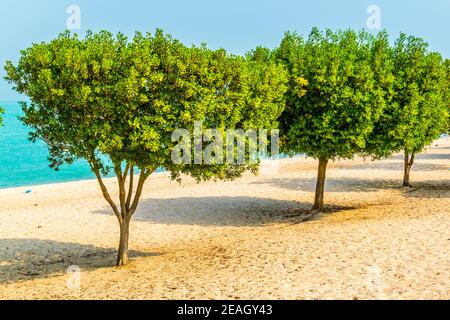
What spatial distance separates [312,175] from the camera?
173ft

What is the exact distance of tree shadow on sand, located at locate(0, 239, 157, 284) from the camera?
2230 centimetres

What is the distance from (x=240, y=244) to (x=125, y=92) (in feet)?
32.7

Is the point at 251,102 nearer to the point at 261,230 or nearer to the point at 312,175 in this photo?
the point at 261,230

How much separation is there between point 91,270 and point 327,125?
47.8 feet

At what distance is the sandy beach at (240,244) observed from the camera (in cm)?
1684

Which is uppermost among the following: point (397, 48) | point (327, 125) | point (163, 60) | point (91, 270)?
point (397, 48)

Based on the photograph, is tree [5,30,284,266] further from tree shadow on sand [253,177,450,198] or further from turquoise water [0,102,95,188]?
turquoise water [0,102,95,188]

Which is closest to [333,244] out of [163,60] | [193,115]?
[193,115]

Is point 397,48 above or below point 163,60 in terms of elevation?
above

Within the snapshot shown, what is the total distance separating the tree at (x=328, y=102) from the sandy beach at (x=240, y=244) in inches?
189

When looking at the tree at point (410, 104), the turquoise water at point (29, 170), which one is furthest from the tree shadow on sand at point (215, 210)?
the turquoise water at point (29, 170)

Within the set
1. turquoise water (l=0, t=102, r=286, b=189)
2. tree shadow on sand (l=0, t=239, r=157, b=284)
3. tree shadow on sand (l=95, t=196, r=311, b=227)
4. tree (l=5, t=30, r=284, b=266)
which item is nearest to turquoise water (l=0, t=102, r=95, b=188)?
turquoise water (l=0, t=102, r=286, b=189)

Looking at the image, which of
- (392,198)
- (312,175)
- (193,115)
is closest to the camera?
(193,115)

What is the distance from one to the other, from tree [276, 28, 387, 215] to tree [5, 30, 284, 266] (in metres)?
8.68
